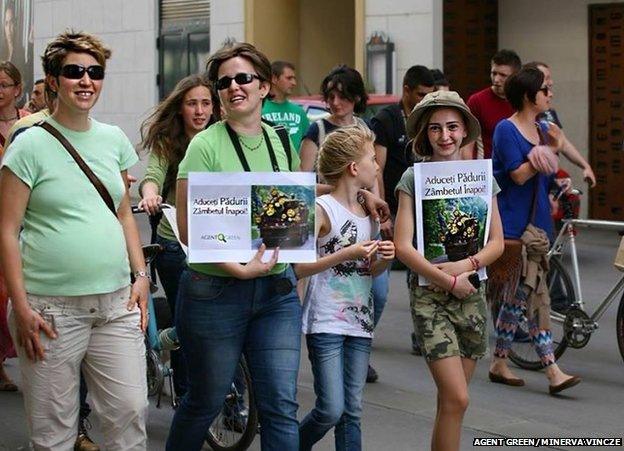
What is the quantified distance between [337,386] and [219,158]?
109 centimetres

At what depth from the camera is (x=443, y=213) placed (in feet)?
19.0

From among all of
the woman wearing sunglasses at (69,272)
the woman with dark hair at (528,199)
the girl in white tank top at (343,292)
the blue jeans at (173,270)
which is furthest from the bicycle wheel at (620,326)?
the woman wearing sunglasses at (69,272)

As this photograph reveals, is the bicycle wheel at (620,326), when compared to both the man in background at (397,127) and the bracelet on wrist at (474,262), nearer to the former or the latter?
the man in background at (397,127)

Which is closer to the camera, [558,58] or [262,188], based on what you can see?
[262,188]

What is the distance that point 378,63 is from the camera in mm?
18906

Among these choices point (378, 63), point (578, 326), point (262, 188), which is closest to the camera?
point (262, 188)

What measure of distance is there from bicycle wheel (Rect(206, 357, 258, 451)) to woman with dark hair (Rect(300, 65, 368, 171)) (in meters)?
2.08

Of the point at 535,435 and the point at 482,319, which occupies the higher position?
the point at 482,319

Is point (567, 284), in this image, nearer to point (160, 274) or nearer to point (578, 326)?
point (578, 326)

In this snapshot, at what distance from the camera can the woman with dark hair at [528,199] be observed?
26.8 ft

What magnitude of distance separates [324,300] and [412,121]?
89cm

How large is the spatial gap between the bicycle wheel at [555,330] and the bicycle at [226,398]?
8.11ft

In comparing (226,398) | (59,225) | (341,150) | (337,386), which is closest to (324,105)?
(226,398)

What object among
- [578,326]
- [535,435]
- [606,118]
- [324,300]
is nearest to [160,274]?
[324,300]
